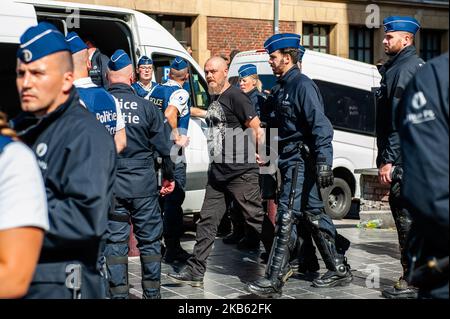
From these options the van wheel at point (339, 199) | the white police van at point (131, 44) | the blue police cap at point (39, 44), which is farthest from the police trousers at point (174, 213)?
the blue police cap at point (39, 44)

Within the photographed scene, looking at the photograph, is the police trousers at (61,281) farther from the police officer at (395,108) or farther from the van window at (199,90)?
the van window at (199,90)

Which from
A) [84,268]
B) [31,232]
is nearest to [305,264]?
[84,268]

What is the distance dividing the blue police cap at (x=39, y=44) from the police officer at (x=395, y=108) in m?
3.56

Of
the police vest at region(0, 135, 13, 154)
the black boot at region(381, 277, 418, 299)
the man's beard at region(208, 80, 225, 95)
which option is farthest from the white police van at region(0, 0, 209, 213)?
the police vest at region(0, 135, 13, 154)

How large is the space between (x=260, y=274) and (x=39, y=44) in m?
4.66

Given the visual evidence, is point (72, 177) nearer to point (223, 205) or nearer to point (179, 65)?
point (223, 205)

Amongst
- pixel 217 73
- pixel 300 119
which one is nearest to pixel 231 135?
pixel 217 73

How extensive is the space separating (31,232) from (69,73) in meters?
0.79

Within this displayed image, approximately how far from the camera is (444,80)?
2428 millimetres

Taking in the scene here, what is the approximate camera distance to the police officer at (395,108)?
19.6ft

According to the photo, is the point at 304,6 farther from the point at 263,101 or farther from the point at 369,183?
the point at 263,101

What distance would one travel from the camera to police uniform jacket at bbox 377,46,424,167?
597 cm

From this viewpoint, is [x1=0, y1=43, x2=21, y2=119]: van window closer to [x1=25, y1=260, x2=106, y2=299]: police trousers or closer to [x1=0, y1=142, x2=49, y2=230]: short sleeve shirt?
[x1=25, y1=260, x2=106, y2=299]: police trousers

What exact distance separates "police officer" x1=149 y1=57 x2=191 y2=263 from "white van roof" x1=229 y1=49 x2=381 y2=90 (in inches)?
159
